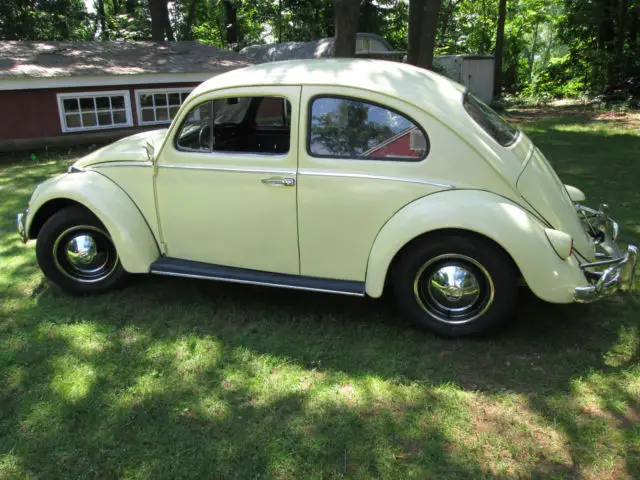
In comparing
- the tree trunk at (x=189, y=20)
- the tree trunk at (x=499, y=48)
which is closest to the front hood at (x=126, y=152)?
the tree trunk at (x=499, y=48)

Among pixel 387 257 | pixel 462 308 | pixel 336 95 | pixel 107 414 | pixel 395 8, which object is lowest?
pixel 107 414

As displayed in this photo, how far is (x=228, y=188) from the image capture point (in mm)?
3965

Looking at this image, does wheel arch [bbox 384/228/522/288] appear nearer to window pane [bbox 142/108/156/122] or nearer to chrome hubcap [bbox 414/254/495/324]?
chrome hubcap [bbox 414/254/495/324]

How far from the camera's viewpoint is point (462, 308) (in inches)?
147

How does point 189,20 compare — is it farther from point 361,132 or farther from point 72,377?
point 72,377

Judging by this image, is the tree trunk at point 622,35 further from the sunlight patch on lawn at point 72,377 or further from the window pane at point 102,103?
the sunlight patch on lawn at point 72,377

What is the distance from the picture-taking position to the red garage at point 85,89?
38.6 feet

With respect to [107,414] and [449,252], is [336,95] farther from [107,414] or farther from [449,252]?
[107,414]

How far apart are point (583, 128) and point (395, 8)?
63.8 feet

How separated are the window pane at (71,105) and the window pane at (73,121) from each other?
5.4 inches

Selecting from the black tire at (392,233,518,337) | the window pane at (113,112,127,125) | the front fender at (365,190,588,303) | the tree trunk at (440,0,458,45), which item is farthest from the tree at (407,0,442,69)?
the tree trunk at (440,0,458,45)

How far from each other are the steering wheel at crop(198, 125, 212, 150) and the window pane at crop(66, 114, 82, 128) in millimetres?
9817

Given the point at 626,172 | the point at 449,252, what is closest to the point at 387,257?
the point at 449,252

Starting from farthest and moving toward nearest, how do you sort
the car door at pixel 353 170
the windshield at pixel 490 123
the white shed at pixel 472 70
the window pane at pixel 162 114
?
the white shed at pixel 472 70 → the window pane at pixel 162 114 → the windshield at pixel 490 123 → the car door at pixel 353 170
